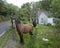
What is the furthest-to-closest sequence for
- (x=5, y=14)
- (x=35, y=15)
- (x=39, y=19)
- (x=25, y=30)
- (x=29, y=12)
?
(x=5, y=14)
(x=35, y=15)
(x=39, y=19)
(x=29, y=12)
(x=25, y=30)

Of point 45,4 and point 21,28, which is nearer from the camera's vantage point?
point 21,28

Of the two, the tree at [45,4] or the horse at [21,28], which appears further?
the tree at [45,4]

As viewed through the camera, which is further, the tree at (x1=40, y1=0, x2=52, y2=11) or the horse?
the tree at (x1=40, y1=0, x2=52, y2=11)

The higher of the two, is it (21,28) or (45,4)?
(45,4)

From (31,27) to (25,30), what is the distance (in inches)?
33.2

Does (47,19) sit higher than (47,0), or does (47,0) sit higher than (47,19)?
(47,0)

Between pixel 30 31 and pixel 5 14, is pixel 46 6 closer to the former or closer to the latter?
pixel 5 14

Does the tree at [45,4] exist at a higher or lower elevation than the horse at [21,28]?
higher

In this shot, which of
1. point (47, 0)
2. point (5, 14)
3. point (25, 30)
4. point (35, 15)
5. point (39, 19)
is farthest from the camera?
point (5, 14)

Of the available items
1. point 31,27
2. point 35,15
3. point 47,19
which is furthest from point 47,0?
point 31,27

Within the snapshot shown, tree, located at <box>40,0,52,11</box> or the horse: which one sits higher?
tree, located at <box>40,0,52,11</box>

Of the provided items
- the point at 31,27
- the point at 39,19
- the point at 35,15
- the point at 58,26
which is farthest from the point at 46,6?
the point at 58,26

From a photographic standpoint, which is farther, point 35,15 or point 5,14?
point 5,14

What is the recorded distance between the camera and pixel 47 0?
65.9 m
